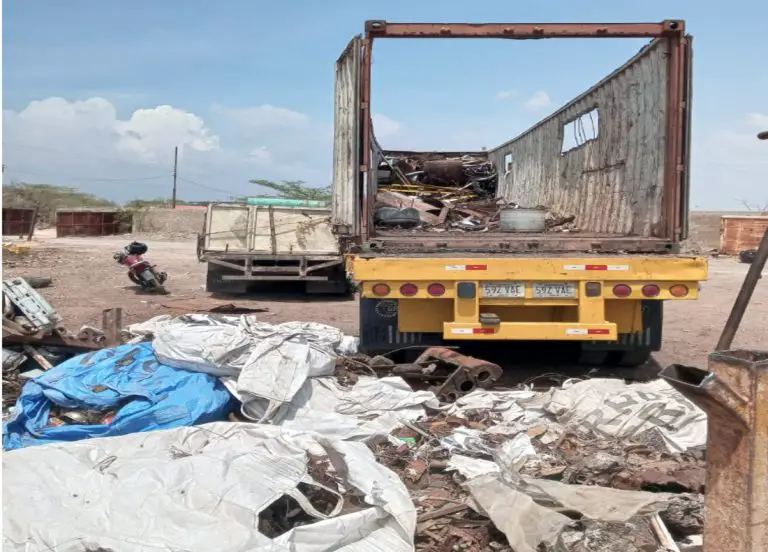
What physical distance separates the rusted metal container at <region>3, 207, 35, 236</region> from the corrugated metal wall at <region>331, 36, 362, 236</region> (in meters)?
21.6

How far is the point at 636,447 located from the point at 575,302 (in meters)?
1.46

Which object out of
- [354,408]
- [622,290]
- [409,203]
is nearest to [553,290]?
[622,290]

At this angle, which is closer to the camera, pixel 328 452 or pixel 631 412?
pixel 328 452

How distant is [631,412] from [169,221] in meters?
27.3

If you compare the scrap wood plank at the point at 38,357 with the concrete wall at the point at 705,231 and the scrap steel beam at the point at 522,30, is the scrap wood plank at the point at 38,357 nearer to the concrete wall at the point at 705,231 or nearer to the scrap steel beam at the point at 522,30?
the scrap steel beam at the point at 522,30

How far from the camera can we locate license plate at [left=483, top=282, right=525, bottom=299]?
5391mm

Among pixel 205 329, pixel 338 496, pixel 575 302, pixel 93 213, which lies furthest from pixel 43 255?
pixel 338 496

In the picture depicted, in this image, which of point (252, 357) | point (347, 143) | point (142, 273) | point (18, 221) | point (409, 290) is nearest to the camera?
point (252, 357)

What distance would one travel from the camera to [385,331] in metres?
5.93

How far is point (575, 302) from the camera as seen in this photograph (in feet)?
17.8

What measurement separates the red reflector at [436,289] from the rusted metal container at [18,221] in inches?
909

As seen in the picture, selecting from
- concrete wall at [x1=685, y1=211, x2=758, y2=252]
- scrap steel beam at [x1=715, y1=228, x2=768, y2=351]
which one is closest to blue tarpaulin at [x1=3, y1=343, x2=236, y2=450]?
scrap steel beam at [x1=715, y1=228, x2=768, y2=351]

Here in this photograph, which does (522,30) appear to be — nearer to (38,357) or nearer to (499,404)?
(499,404)

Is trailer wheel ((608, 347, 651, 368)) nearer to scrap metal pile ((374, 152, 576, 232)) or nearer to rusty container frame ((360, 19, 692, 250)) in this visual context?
rusty container frame ((360, 19, 692, 250))
